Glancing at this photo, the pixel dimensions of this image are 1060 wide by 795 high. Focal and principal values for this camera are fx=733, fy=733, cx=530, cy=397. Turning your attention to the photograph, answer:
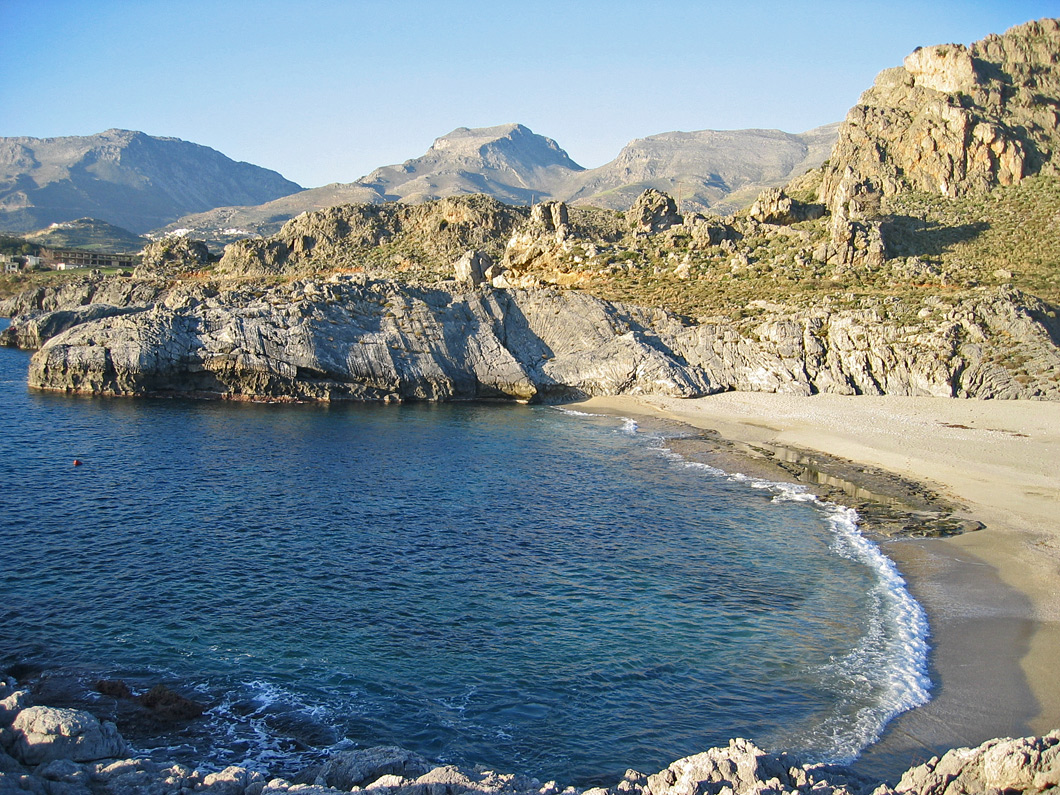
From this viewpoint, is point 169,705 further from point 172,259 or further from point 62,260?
point 62,260

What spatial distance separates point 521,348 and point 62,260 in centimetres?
14458

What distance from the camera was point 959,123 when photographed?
72.0 meters

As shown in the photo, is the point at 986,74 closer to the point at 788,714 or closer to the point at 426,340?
the point at 426,340

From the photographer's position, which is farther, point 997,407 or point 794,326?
point 794,326

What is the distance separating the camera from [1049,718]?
14.6m

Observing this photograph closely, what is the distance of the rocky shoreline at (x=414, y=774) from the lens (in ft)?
34.1

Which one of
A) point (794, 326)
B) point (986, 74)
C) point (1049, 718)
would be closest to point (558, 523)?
point (1049, 718)

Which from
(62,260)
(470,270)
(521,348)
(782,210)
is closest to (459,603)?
(521,348)

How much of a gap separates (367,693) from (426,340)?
40262mm

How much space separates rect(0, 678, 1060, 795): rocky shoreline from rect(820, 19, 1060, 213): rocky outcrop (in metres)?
70.6

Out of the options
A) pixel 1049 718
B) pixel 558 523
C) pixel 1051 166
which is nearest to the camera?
pixel 1049 718

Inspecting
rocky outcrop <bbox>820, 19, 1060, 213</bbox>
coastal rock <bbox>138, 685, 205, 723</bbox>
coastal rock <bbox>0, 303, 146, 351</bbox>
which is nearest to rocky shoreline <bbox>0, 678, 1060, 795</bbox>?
coastal rock <bbox>138, 685, 205, 723</bbox>

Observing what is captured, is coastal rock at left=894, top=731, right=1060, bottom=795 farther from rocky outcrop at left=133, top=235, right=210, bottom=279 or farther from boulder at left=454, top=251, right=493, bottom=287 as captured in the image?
rocky outcrop at left=133, top=235, right=210, bottom=279

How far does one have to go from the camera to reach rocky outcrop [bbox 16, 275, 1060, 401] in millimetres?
47906
